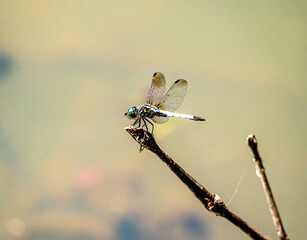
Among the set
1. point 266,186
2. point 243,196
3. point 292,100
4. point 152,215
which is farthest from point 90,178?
point 266,186

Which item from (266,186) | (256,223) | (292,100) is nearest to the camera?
(266,186)

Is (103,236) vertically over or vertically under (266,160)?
over

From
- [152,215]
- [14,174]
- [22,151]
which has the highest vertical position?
[22,151]

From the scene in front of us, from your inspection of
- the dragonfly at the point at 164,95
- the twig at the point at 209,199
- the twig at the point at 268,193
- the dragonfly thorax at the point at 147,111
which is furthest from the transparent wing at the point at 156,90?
the twig at the point at 268,193

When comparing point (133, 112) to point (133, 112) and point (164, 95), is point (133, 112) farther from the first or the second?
point (164, 95)

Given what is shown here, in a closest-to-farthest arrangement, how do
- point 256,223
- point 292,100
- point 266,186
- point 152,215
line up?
point 266,186
point 256,223
point 152,215
point 292,100

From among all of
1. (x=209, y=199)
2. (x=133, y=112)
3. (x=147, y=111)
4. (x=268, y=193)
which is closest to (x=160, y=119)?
(x=147, y=111)

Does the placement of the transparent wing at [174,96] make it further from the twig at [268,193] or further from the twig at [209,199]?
the twig at [268,193]

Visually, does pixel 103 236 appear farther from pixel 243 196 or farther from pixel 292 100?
pixel 292 100
